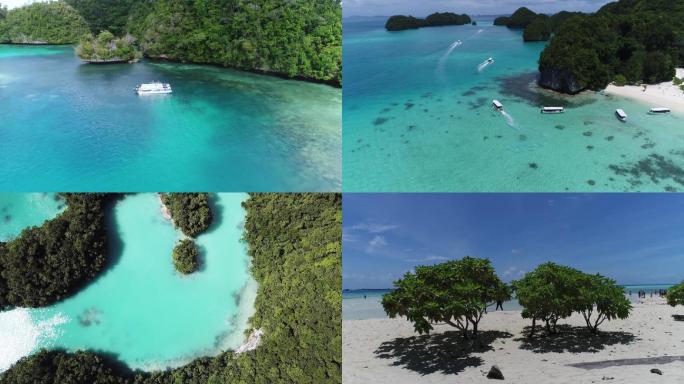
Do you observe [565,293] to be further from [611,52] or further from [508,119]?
[611,52]

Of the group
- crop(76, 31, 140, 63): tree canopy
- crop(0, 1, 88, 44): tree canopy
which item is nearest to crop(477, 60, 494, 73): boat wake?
crop(76, 31, 140, 63): tree canopy

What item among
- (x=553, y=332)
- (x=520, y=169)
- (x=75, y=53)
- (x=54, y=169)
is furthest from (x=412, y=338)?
(x=75, y=53)

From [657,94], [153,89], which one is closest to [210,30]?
[153,89]

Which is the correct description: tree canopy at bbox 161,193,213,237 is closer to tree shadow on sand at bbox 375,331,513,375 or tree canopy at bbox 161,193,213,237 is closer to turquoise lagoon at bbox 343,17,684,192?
turquoise lagoon at bbox 343,17,684,192

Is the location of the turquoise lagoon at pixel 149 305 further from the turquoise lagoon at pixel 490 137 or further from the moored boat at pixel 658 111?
the moored boat at pixel 658 111

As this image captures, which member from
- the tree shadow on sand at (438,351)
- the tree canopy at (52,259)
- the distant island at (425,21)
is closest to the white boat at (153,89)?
the tree canopy at (52,259)

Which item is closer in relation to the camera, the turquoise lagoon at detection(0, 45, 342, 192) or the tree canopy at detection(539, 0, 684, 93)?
the turquoise lagoon at detection(0, 45, 342, 192)

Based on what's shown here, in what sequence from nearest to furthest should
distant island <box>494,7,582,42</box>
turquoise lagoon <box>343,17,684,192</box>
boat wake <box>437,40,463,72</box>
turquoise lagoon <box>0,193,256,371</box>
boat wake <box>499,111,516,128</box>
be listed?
turquoise lagoon <box>0,193,256,371</box> → turquoise lagoon <box>343,17,684,192</box> → boat wake <box>499,111,516,128</box> → boat wake <box>437,40,463,72</box> → distant island <box>494,7,582,42</box>

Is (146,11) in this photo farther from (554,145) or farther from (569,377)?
(569,377)

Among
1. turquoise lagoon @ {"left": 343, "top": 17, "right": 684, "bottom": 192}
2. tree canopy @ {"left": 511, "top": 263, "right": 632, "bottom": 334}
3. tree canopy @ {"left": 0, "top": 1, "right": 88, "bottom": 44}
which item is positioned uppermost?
tree canopy @ {"left": 0, "top": 1, "right": 88, "bottom": 44}
